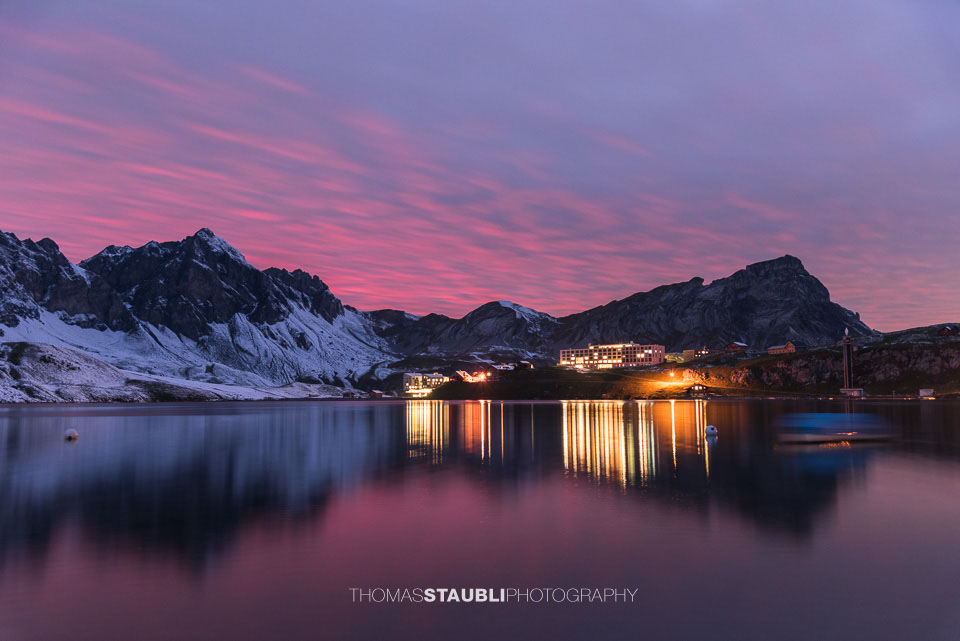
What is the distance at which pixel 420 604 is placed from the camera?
66.6 feet

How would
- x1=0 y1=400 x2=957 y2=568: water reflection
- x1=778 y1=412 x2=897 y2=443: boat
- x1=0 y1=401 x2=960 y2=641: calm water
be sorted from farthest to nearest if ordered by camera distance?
x1=778 y1=412 x2=897 y2=443: boat < x1=0 y1=400 x2=957 y2=568: water reflection < x1=0 y1=401 x2=960 y2=641: calm water

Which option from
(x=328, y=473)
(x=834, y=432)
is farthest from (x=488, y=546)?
(x=834, y=432)

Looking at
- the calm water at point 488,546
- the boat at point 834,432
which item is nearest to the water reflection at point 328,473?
the calm water at point 488,546

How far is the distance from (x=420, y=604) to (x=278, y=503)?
21.5 m

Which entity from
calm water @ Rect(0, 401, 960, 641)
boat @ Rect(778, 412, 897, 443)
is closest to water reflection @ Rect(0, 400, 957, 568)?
calm water @ Rect(0, 401, 960, 641)

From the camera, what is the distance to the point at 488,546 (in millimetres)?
28172

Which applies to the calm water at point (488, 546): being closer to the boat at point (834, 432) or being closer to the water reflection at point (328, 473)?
the water reflection at point (328, 473)

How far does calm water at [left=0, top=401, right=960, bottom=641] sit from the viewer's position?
61.2 ft

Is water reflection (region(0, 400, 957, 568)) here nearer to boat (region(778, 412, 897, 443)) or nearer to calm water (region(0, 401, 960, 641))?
calm water (region(0, 401, 960, 641))

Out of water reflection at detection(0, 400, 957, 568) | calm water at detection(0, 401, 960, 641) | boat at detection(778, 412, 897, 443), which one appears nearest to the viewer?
calm water at detection(0, 401, 960, 641)

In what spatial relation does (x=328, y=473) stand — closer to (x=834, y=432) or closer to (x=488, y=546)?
(x=488, y=546)

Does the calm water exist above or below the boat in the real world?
above

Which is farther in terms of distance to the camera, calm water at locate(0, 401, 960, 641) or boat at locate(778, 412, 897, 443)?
boat at locate(778, 412, 897, 443)

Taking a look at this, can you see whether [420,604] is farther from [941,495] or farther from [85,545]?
[941,495]
